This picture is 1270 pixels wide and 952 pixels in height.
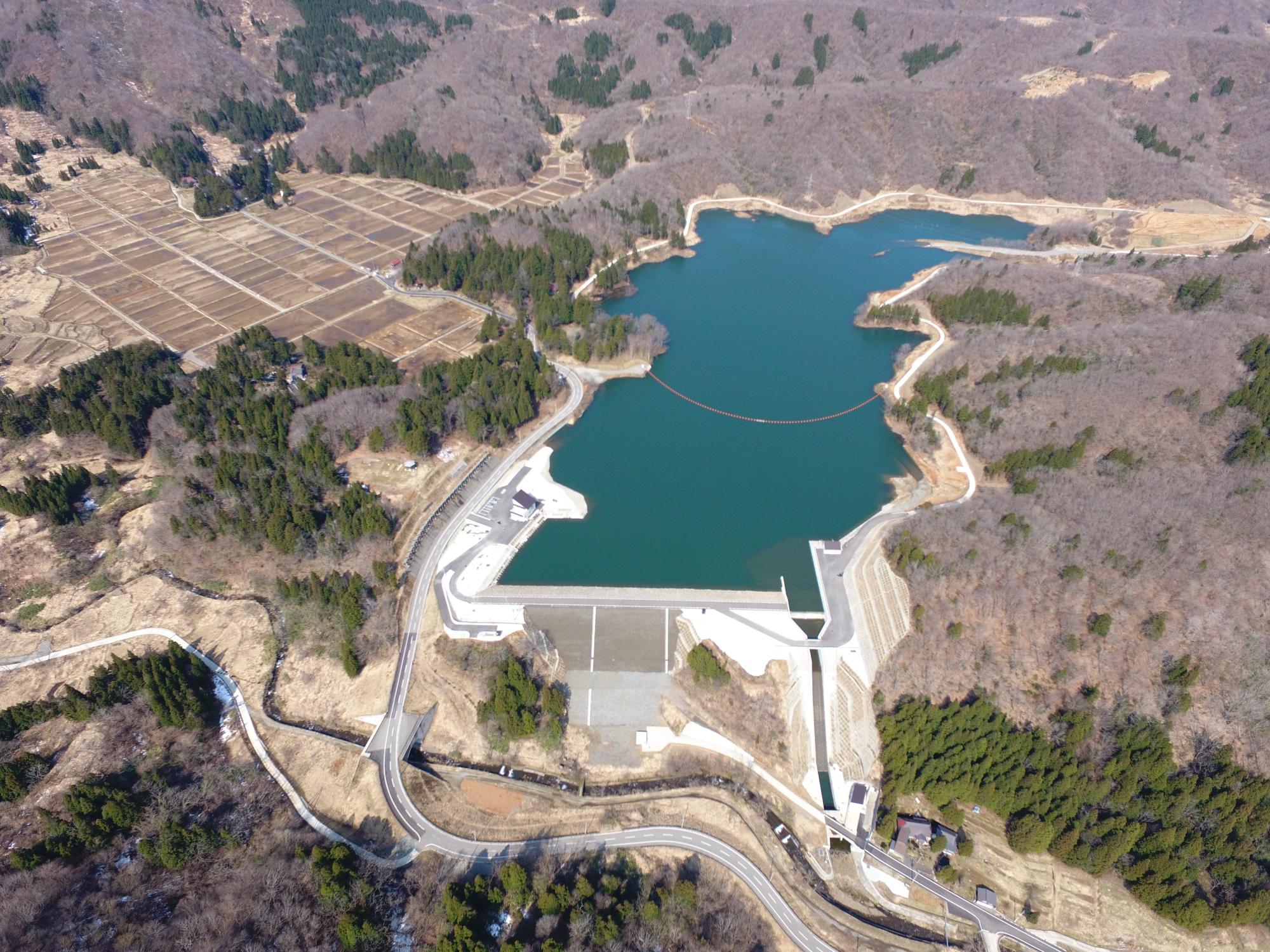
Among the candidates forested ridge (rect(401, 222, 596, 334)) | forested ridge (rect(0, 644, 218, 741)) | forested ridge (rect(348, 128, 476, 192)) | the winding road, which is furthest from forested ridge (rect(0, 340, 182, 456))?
forested ridge (rect(348, 128, 476, 192))

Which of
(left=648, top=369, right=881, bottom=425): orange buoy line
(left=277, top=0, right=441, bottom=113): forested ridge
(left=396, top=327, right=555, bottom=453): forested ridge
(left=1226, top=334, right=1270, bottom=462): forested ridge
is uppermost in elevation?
(left=277, top=0, right=441, bottom=113): forested ridge

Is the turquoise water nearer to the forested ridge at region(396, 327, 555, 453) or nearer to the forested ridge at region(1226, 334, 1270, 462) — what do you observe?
the forested ridge at region(396, 327, 555, 453)

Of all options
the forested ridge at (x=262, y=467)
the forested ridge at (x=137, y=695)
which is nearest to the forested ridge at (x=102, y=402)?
the forested ridge at (x=262, y=467)

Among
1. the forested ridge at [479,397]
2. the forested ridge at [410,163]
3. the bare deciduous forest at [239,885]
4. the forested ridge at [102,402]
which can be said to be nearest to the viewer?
the bare deciduous forest at [239,885]

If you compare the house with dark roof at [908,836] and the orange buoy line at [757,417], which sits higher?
the orange buoy line at [757,417]

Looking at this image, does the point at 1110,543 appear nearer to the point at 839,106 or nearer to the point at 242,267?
the point at 839,106

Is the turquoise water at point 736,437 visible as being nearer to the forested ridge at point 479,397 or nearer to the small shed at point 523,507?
the small shed at point 523,507

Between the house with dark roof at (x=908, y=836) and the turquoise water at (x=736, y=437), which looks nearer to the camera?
the house with dark roof at (x=908, y=836)
